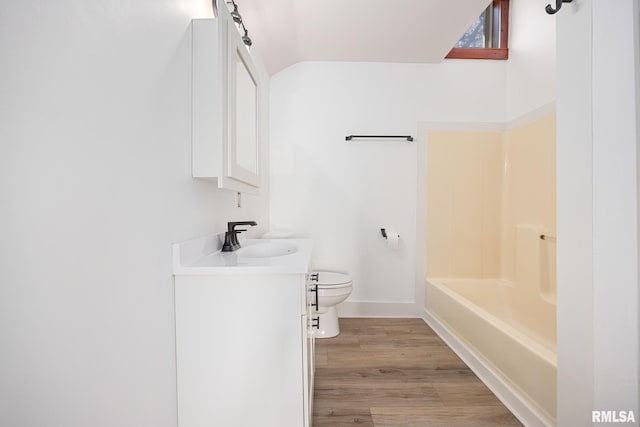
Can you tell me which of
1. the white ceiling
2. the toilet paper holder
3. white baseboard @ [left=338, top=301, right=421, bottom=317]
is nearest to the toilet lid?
white baseboard @ [left=338, top=301, right=421, bottom=317]

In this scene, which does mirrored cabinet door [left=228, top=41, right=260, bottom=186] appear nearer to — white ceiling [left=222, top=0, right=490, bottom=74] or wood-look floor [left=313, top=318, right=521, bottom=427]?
white ceiling [left=222, top=0, right=490, bottom=74]

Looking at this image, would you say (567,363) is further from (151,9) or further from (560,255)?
(151,9)

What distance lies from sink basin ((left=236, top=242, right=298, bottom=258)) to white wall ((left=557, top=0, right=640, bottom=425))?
120cm

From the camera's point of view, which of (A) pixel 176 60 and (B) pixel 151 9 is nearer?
(B) pixel 151 9

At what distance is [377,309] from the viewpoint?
8.84 feet

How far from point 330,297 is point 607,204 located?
1540 mm

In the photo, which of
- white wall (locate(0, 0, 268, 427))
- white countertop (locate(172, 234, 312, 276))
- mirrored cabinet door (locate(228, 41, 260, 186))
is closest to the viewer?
white wall (locate(0, 0, 268, 427))

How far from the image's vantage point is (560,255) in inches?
41.8

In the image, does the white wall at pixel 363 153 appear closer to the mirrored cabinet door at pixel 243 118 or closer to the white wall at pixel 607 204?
the mirrored cabinet door at pixel 243 118

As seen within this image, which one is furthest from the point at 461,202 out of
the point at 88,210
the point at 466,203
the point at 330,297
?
Answer: the point at 88,210

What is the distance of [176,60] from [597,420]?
6.03 ft

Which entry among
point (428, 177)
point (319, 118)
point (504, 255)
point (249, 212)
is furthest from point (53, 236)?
point (504, 255)

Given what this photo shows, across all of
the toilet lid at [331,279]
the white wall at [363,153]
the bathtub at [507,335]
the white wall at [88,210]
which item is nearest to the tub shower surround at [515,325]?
the bathtub at [507,335]

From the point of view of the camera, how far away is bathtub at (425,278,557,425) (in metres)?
1.33
